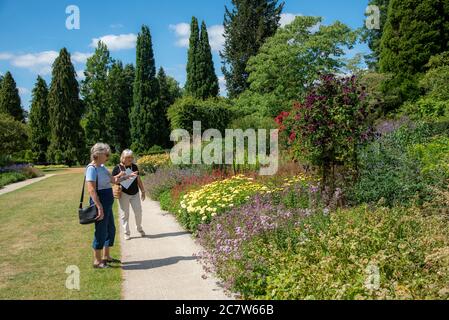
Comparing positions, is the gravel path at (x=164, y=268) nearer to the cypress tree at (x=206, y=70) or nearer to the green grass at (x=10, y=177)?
the green grass at (x=10, y=177)

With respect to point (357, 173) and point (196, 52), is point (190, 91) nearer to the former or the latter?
point (196, 52)

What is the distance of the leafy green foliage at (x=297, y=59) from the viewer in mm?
21156

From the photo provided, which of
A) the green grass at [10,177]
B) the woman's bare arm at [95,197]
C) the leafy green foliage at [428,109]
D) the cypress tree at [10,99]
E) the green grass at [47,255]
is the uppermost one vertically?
the cypress tree at [10,99]

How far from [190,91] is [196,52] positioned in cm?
310

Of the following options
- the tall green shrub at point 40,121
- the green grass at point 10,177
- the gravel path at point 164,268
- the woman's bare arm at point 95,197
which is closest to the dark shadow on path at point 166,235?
the gravel path at point 164,268

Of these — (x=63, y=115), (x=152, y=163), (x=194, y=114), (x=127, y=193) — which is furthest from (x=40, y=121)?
(x=127, y=193)

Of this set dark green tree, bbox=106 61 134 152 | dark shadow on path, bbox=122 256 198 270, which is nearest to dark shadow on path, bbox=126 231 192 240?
dark shadow on path, bbox=122 256 198 270

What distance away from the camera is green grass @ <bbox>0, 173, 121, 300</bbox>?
4.43 metres

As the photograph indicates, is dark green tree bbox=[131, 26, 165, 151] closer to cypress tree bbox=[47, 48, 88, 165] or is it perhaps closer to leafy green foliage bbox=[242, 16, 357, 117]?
cypress tree bbox=[47, 48, 88, 165]

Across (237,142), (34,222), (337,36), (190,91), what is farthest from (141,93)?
(34,222)

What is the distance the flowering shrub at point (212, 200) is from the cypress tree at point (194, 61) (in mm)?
22938

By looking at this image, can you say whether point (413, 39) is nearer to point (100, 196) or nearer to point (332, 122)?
point (332, 122)

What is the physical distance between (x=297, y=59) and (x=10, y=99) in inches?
1109

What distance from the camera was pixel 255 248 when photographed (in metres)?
4.77
